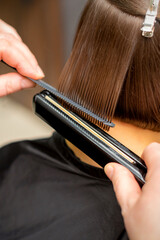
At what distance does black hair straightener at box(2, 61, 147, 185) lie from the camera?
0.58m

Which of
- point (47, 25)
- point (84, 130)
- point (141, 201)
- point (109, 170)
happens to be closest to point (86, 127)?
point (84, 130)

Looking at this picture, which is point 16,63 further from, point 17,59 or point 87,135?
point 87,135

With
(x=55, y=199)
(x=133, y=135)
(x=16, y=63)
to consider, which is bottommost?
(x=55, y=199)

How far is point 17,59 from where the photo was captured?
0.75 metres

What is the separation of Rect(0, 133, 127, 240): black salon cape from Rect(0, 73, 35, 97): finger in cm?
24

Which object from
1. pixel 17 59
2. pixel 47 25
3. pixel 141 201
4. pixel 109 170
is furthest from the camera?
pixel 47 25

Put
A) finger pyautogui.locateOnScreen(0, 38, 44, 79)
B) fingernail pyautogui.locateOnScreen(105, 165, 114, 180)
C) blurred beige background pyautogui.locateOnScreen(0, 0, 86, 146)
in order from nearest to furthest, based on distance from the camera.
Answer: fingernail pyautogui.locateOnScreen(105, 165, 114, 180) → finger pyautogui.locateOnScreen(0, 38, 44, 79) → blurred beige background pyautogui.locateOnScreen(0, 0, 86, 146)

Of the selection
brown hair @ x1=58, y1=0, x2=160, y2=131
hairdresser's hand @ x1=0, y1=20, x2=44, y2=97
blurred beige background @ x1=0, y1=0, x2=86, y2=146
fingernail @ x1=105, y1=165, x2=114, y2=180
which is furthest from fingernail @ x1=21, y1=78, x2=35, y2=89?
blurred beige background @ x1=0, y1=0, x2=86, y2=146

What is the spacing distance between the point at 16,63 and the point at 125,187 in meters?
0.47

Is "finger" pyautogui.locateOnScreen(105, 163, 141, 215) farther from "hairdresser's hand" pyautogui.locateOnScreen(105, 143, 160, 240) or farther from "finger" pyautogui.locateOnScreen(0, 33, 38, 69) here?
"finger" pyautogui.locateOnScreen(0, 33, 38, 69)

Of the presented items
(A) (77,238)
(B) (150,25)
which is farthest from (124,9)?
(A) (77,238)

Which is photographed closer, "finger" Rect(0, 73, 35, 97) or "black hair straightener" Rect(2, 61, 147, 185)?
"black hair straightener" Rect(2, 61, 147, 185)

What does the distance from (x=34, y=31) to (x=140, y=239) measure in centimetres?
127

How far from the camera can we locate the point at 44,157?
0.92 m
